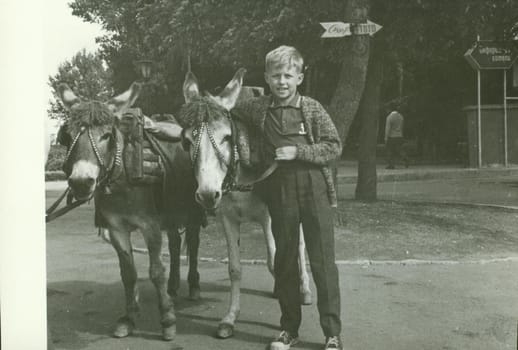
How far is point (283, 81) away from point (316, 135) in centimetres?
40

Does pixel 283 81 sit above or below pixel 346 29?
below

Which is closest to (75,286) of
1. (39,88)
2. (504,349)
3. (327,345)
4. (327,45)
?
(39,88)

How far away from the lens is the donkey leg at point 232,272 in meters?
5.16

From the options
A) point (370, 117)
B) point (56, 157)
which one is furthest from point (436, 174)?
point (56, 157)

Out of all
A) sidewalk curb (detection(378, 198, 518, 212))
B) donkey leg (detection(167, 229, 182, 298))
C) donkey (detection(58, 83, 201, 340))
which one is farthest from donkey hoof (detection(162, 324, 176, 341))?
sidewalk curb (detection(378, 198, 518, 212))

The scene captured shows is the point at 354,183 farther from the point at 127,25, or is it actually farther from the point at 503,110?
the point at 127,25

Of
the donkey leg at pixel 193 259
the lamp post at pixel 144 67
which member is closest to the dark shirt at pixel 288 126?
the lamp post at pixel 144 67

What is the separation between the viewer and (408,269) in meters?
6.46

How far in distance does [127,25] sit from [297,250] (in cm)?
205

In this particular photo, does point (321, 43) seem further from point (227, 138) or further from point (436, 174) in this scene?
point (436, 174)

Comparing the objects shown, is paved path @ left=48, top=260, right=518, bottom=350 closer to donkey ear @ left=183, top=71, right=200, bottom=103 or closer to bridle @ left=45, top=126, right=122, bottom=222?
bridle @ left=45, top=126, right=122, bottom=222

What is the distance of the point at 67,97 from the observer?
15.8 ft

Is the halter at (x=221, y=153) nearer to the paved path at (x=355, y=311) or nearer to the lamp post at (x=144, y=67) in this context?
the lamp post at (x=144, y=67)

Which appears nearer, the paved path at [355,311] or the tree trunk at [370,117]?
the paved path at [355,311]
